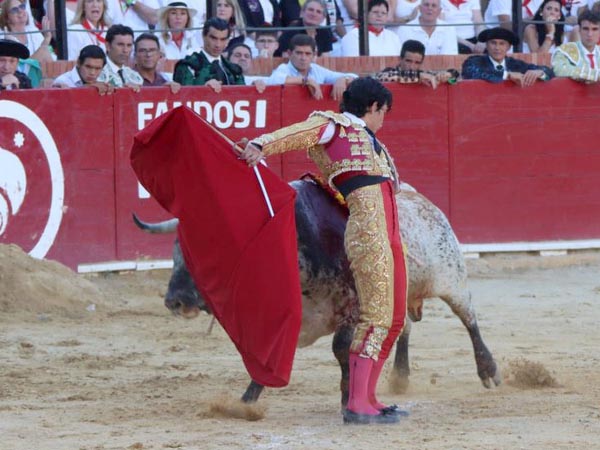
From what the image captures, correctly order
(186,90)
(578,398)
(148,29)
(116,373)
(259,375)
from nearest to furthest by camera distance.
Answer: (259,375) → (578,398) → (116,373) → (186,90) → (148,29)

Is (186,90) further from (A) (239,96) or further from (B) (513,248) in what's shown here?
(B) (513,248)

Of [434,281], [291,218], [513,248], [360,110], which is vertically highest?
[360,110]

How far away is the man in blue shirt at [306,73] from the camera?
9445 millimetres

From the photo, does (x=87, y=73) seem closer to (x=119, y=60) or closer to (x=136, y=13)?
(x=119, y=60)

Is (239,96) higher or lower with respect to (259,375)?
higher

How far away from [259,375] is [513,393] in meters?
1.30

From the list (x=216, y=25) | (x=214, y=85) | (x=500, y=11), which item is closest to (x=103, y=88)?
(x=214, y=85)

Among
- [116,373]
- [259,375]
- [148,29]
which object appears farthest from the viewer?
[148,29]

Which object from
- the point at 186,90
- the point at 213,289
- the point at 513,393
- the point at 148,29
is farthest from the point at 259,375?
the point at 148,29

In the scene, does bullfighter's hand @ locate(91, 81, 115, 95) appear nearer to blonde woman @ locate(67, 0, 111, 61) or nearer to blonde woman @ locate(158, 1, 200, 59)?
blonde woman @ locate(67, 0, 111, 61)

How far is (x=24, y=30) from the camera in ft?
31.4

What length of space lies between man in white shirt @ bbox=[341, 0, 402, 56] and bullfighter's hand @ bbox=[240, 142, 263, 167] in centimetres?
571

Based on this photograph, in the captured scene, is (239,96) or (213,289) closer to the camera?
(213,289)

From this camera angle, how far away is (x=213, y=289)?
5.46 m
